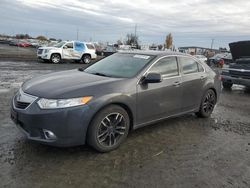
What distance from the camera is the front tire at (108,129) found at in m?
3.96

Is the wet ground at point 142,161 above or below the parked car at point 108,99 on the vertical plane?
below

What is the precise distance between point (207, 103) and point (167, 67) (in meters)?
1.73

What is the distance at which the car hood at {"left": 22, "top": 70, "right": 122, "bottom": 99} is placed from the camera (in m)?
3.82

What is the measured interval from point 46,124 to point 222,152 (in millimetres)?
2836

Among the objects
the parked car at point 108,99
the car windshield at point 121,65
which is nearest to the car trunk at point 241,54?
the parked car at point 108,99

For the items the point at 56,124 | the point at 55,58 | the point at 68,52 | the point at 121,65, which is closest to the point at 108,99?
the point at 56,124

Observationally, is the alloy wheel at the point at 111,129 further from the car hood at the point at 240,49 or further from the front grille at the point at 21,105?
the car hood at the point at 240,49

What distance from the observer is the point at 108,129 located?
4.18m

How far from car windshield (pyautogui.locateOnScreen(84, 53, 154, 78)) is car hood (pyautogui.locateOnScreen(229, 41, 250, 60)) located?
637 centimetres

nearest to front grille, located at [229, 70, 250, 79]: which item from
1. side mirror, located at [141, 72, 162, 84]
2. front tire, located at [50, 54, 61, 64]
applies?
side mirror, located at [141, 72, 162, 84]

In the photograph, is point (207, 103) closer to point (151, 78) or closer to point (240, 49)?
point (151, 78)

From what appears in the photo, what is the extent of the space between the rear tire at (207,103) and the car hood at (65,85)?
2643 millimetres

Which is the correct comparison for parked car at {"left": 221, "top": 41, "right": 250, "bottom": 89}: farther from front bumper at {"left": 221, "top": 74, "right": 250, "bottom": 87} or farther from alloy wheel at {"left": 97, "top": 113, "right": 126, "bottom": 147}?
alloy wheel at {"left": 97, "top": 113, "right": 126, "bottom": 147}

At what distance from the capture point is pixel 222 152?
4465mm
